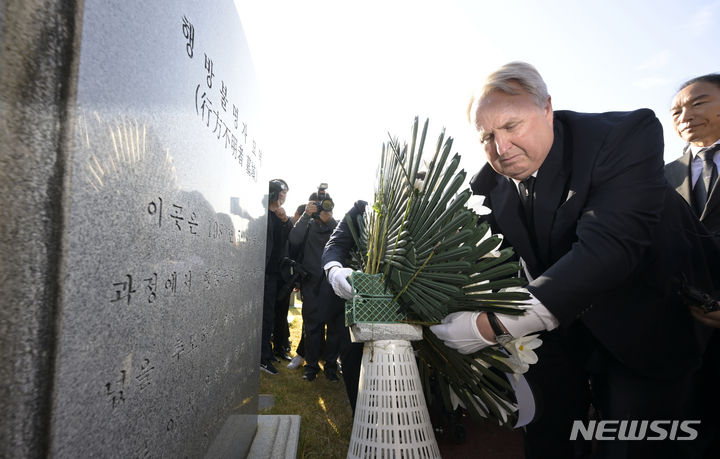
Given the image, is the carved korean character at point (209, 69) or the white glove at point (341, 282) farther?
the white glove at point (341, 282)

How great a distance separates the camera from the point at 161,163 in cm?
106

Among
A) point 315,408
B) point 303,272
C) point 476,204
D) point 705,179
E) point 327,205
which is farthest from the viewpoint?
point 327,205

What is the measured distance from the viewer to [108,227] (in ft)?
2.64

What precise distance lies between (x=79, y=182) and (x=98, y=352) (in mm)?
336

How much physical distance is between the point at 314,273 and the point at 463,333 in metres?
3.50

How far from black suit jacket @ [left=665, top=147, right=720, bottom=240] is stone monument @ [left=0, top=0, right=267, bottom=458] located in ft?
7.78

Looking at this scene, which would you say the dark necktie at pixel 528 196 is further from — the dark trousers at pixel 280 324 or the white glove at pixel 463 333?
the dark trousers at pixel 280 324

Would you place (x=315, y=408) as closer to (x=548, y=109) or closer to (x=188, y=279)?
(x=188, y=279)

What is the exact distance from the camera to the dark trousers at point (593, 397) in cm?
152

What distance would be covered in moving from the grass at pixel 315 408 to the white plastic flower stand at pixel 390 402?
123 cm

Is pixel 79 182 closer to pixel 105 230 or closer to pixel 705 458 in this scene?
pixel 105 230

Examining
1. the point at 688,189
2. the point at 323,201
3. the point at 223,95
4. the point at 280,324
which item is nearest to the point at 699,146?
the point at 688,189

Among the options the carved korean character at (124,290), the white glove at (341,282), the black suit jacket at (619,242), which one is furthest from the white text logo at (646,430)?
the carved korean character at (124,290)

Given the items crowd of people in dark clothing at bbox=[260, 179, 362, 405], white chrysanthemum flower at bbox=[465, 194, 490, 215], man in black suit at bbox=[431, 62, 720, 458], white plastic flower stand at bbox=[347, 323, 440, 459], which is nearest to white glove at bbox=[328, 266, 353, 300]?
white plastic flower stand at bbox=[347, 323, 440, 459]
